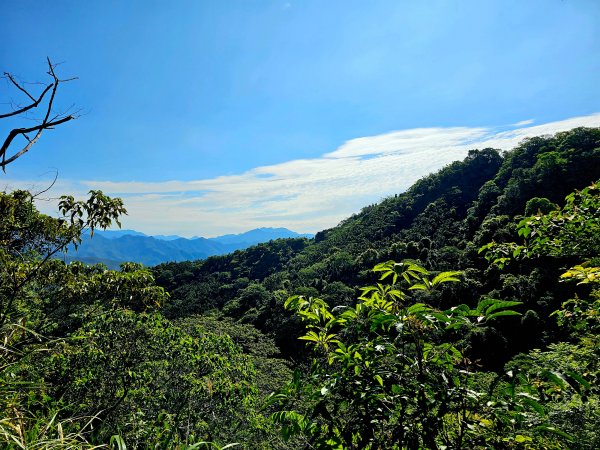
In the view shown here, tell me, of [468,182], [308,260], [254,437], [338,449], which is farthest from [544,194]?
[338,449]

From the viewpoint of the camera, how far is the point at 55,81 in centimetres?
275

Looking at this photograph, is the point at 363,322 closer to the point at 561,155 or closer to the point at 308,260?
the point at 561,155

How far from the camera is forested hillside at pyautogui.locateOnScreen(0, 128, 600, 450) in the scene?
55.7 inches

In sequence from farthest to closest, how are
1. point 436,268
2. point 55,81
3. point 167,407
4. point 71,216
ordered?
1. point 436,268
2. point 167,407
3. point 71,216
4. point 55,81

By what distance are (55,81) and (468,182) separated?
211 ft

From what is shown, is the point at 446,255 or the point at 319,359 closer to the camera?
the point at 319,359

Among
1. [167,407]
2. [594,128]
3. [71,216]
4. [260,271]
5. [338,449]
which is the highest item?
[594,128]

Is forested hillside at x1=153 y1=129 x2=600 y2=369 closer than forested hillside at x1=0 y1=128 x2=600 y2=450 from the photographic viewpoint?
No

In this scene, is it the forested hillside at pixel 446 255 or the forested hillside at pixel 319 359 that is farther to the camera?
the forested hillside at pixel 446 255

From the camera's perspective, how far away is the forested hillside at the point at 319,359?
1.41 metres

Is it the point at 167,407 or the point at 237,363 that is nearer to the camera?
the point at 167,407

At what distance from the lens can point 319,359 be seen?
181 cm

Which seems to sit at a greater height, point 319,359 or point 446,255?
point 319,359

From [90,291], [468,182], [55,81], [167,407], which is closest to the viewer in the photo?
[55,81]
